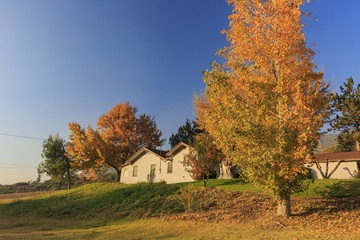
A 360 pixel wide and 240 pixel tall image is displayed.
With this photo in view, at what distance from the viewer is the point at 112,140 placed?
38.8 m


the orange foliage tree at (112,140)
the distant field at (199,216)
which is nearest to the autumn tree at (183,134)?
the orange foliage tree at (112,140)

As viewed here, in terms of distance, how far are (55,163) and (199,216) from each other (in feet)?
131

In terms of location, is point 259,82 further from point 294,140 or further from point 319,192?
point 319,192

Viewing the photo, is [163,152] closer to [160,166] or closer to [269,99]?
[160,166]

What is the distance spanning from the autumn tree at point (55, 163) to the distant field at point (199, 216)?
2188cm

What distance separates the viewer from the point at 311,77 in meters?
10.7

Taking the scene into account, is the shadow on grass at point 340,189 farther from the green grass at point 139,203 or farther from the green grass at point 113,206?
the green grass at point 113,206

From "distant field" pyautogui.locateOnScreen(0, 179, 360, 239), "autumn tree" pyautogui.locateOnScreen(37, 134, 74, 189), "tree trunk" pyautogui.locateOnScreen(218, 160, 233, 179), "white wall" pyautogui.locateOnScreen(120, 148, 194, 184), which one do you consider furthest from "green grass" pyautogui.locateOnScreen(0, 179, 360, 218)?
"autumn tree" pyautogui.locateOnScreen(37, 134, 74, 189)

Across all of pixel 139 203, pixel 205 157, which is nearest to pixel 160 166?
pixel 205 157

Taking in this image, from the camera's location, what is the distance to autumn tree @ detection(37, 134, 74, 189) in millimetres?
42000

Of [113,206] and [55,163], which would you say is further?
[55,163]

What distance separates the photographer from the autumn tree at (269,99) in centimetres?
945

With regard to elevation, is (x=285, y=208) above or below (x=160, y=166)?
below

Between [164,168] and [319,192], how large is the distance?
1886cm
